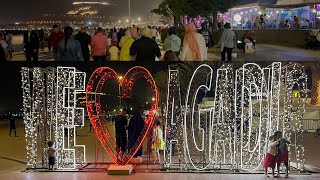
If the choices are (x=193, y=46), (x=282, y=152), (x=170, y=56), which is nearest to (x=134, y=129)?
(x=282, y=152)

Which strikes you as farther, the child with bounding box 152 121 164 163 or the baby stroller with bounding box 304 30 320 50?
the baby stroller with bounding box 304 30 320 50

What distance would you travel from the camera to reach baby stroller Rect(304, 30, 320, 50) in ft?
111

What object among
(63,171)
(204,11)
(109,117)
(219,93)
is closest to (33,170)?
(63,171)

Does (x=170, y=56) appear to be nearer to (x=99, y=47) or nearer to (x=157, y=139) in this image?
(x=99, y=47)

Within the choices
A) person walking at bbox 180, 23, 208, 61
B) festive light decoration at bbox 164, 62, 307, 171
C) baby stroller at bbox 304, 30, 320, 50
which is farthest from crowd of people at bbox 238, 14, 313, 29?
festive light decoration at bbox 164, 62, 307, 171

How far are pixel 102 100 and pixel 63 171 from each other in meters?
7.32

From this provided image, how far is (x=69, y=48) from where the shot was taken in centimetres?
2050

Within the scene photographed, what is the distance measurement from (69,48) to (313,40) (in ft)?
56.2

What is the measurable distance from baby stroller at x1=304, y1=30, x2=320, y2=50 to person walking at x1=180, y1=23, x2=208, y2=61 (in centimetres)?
1489

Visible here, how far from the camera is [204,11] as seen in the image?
4878cm

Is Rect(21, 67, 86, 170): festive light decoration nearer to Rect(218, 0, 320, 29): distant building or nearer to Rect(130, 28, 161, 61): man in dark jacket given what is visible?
Rect(130, 28, 161, 61): man in dark jacket

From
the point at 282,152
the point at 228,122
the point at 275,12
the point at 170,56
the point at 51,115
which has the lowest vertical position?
the point at 282,152

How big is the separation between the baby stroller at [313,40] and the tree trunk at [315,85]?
33.8 ft

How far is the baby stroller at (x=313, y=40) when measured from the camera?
33812 millimetres
